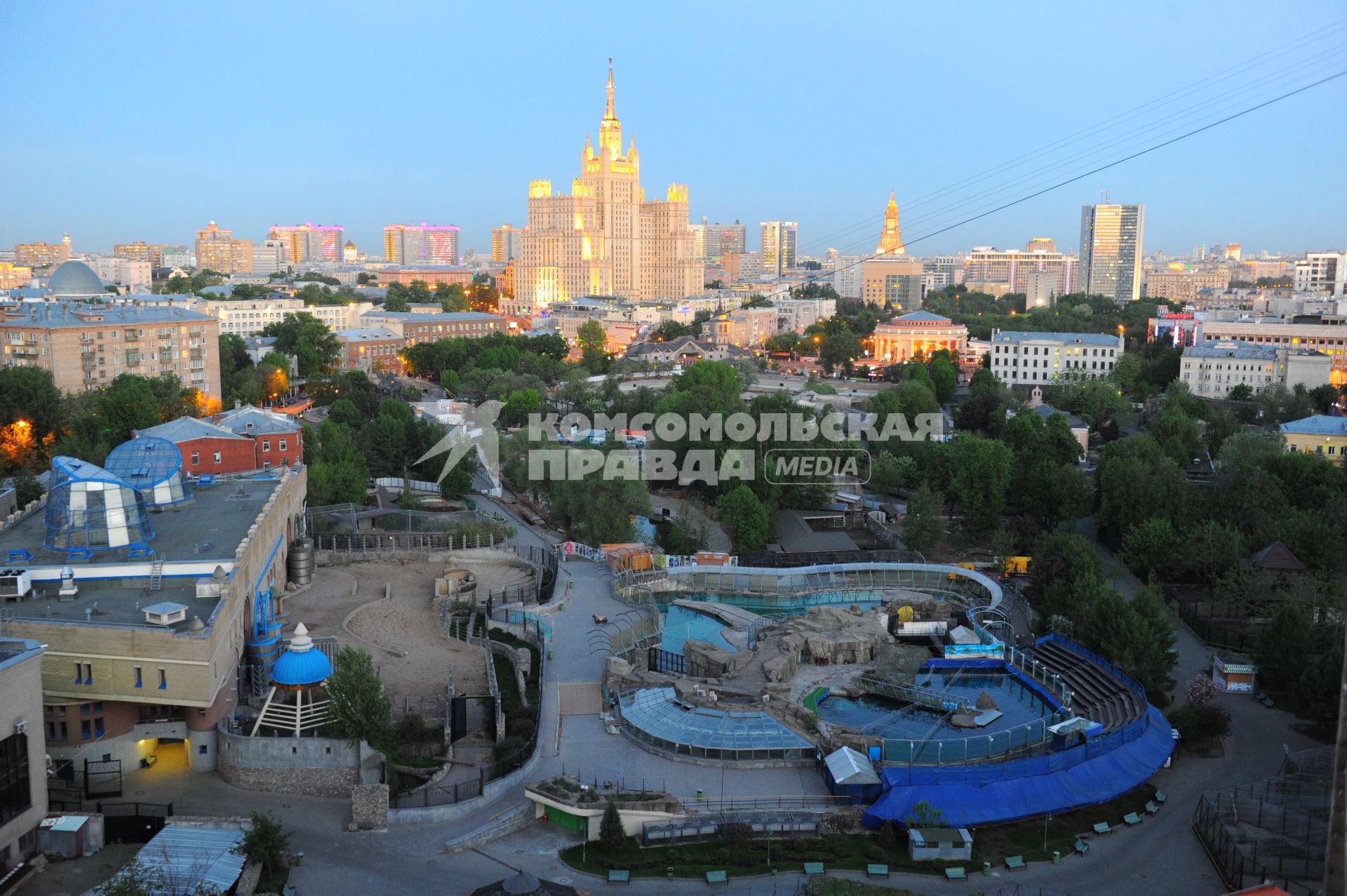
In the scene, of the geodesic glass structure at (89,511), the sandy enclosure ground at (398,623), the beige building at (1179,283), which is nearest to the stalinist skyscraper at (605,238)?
the beige building at (1179,283)

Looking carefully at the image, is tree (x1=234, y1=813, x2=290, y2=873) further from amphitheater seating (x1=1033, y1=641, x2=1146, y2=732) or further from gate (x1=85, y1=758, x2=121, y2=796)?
amphitheater seating (x1=1033, y1=641, x2=1146, y2=732)

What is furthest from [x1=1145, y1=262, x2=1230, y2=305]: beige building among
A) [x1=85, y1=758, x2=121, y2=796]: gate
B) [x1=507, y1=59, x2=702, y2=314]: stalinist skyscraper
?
[x1=85, y1=758, x2=121, y2=796]: gate

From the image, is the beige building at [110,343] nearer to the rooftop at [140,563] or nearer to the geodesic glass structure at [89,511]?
the rooftop at [140,563]

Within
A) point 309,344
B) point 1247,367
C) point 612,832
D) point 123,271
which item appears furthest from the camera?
point 123,271

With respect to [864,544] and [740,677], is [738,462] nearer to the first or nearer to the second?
[864,544]

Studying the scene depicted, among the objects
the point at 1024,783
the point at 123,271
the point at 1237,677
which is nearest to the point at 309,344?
the point at 1237,677

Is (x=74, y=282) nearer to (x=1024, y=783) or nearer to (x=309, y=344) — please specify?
(x=309, y=344)
